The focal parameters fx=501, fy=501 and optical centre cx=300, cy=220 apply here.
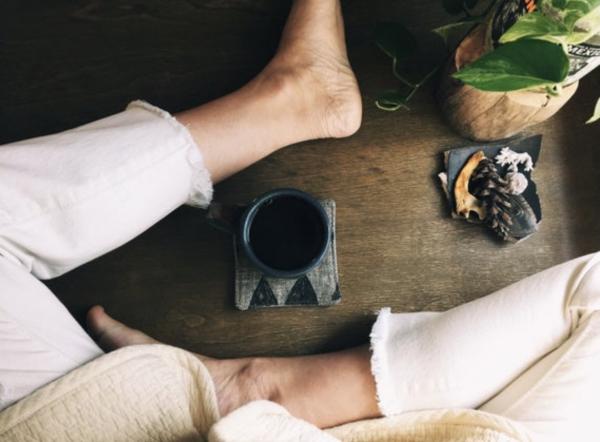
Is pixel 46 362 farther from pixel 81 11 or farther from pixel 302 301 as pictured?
pixel 81 11

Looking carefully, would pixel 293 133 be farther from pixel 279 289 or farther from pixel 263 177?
pixel 279 289

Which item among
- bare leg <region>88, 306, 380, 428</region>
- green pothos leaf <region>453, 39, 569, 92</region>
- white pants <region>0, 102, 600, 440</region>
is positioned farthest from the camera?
bare leg <region>88, 306, 380, 428</region>

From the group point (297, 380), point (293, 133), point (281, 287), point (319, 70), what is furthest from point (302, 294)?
point (319, 70)

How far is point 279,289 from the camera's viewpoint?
2.76ft

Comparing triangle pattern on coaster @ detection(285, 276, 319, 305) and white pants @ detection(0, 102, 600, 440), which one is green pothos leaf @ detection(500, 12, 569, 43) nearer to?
white pants @ detection(0, 102, 600, 440)

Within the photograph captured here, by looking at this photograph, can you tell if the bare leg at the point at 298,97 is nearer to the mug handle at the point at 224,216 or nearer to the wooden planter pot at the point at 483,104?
the mug handle at the point at 224,216

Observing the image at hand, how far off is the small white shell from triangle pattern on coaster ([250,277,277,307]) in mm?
437

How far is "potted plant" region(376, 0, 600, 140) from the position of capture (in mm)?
512

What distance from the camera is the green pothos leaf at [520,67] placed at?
51 centimetres

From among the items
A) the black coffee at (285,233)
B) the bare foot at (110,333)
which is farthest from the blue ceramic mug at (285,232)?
the bare foot at (110,333)

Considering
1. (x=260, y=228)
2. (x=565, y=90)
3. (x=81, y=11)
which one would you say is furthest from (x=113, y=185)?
(x=565, y=90)

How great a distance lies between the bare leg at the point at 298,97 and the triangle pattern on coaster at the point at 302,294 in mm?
219

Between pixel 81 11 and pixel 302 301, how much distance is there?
2.15ft

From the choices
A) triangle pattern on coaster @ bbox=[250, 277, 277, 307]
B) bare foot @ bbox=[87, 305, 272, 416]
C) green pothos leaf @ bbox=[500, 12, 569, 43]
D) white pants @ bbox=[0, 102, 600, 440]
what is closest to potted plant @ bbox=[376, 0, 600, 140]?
green pothos leaf @ bbox=[500, 12, 569, 43]
